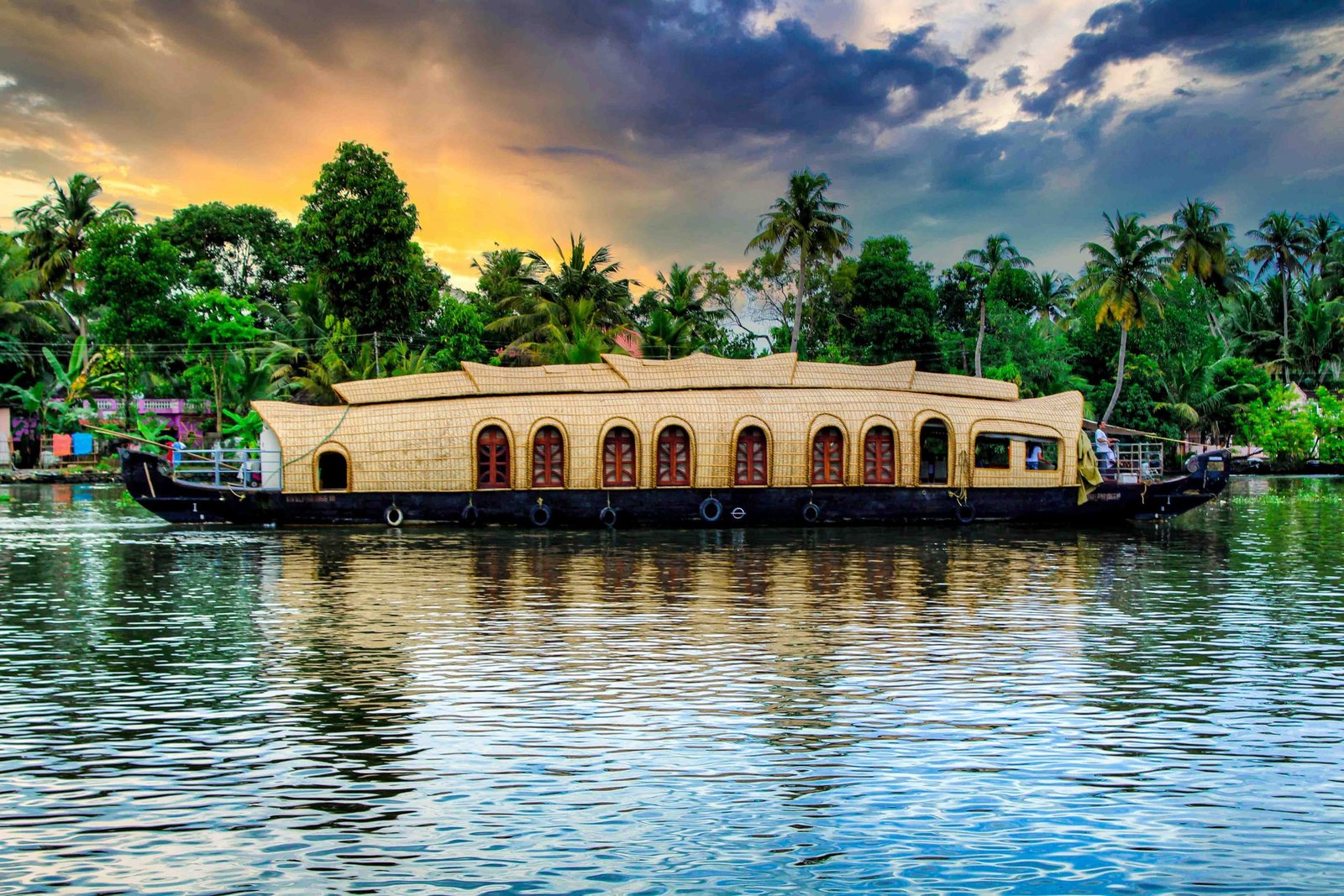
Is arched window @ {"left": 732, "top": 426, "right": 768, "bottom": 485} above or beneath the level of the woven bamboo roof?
beneath

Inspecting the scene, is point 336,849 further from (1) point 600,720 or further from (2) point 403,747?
(1) point 600,720

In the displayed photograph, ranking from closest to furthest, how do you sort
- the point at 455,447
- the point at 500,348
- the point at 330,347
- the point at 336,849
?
the point at 336,849 < the point at 455,447 < the point at 330,347 < the point at 500,348

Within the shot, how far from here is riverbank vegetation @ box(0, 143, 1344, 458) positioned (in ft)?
111

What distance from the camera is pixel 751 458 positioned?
67.4ft

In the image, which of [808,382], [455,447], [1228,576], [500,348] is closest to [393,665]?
[1228,576]

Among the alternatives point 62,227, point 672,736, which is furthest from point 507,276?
point 672,736

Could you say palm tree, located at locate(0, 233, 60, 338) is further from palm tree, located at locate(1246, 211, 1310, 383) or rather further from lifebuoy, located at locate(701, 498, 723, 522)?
palm tree, located at locate(1246, 211, 1310, 383)

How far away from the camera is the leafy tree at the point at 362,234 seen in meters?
32.1

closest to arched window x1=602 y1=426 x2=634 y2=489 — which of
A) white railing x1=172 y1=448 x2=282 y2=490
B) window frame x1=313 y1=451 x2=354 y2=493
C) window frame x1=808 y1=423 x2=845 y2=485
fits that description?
window frame x1=808 y1=423 x2=845 y2=485

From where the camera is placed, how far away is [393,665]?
8672 mm

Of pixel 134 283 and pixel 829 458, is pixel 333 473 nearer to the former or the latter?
pixel 829 458

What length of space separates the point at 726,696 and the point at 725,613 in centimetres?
347

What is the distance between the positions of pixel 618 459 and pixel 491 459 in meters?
2.22

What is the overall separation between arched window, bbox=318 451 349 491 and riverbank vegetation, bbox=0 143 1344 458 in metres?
11.1
